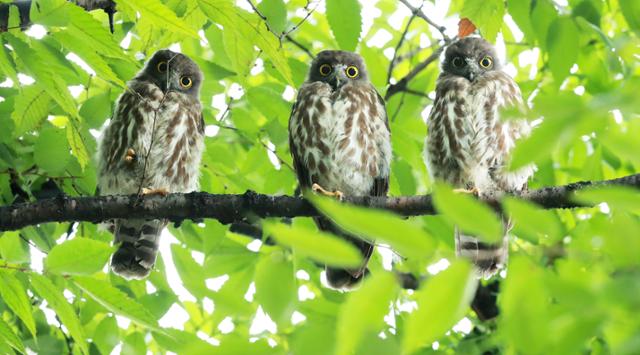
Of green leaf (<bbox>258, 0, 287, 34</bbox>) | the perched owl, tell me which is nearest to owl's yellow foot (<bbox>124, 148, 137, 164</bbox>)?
green leaf (<bbox>258, 0, 287, 34</bbox>)

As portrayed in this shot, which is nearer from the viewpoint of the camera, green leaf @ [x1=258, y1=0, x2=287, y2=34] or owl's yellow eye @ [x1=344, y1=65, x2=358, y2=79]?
green leaf @ [x1=258, y1=0, x2=287, y2=34]

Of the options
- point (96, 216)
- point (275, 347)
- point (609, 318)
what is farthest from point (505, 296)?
point (96, 216)

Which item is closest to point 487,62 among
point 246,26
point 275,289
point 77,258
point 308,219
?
point 308,219

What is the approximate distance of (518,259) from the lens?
4.67ft

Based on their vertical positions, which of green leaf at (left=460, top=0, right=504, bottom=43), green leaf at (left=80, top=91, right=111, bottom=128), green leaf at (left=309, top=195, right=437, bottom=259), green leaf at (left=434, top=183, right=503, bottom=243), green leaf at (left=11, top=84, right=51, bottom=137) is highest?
green leaf at (left=460, top=0, right=504, bottom=43)

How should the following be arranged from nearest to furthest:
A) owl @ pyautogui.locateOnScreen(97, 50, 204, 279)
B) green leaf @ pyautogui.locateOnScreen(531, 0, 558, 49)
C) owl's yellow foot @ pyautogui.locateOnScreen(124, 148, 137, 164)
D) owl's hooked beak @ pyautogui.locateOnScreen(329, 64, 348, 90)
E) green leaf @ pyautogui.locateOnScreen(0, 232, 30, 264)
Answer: green leaf @ pyautogui.locateOnScreen(0, 232, 30, 264)
green leaf @ pyautogui.locateOnScreen(531, 0, 558, 49)
owl's yellow foot @ pyautogui.locateOnScreen(124, 148, 137, 164)
owl @ pyautogui.locateOnScreen(97, 50, 204, 279)
owl's hooked beak @ pyautogui.locateOnScreen(329, 64, 348, 90)

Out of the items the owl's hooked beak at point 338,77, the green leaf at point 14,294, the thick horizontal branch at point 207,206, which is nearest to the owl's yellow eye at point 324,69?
the owl's hooked beak at point 338,77

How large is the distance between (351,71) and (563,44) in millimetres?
2246

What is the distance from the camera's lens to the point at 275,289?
1.63 metres

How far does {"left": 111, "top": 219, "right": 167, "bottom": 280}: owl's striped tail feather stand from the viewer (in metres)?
5.04

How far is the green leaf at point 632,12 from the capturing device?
2.88 m

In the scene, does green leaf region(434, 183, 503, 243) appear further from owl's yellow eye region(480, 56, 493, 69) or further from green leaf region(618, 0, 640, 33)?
owl's yellow eye region(480, 56, 493, 69)

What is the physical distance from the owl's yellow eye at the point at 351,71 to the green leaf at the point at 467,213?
4.15m

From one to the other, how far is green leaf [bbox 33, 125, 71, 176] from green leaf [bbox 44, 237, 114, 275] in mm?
1160
